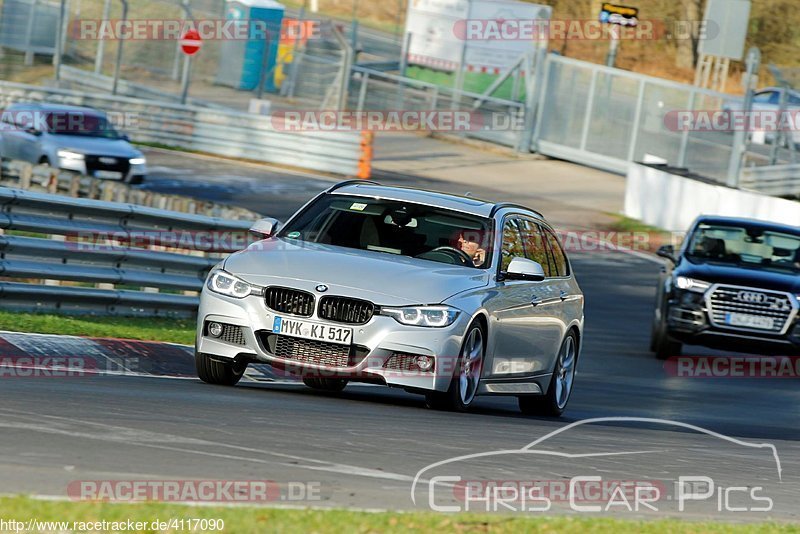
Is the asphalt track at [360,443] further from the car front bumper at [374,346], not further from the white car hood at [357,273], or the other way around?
the white car hood at [357,273]

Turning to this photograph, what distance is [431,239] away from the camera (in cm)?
1116

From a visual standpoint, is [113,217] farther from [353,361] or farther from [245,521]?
[245,521]

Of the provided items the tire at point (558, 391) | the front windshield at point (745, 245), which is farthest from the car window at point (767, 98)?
the tire at point (558, 391)

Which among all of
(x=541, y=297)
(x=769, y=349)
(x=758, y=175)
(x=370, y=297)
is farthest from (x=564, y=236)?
(x=370, y=297)

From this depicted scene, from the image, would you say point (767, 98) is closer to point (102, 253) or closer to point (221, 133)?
point (221, 133)

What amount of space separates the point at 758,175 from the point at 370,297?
28.4 meters

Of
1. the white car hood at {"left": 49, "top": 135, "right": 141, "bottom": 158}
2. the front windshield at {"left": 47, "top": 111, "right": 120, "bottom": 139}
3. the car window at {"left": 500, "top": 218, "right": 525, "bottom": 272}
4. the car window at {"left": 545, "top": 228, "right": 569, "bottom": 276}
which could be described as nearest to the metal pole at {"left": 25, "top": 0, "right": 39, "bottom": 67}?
the front windshield at {"left": 47, "top": 111, "right": 120, "bottom": 139}

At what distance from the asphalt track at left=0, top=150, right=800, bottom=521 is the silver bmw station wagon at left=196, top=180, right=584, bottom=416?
27cm

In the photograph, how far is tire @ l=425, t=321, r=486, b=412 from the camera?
10297 millimetres

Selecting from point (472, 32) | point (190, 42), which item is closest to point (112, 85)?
point (190, 42)

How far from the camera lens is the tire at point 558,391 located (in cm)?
1217

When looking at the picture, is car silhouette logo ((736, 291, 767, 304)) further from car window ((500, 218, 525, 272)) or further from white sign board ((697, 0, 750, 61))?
white sign board ((697, 0, 750, 61))

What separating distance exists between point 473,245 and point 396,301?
1.36m

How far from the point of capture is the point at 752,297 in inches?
690
